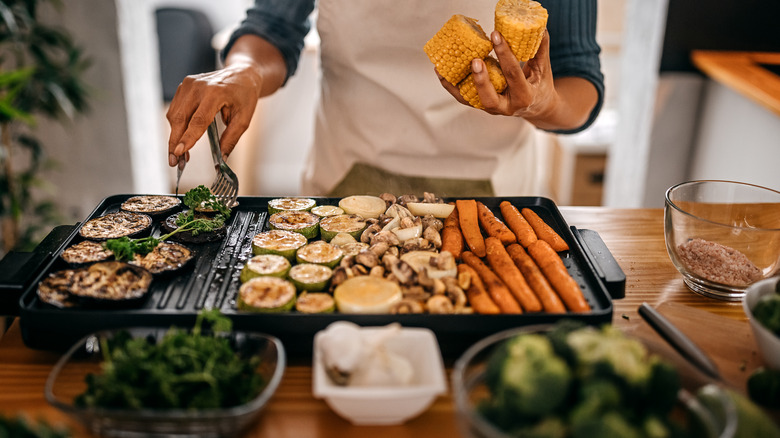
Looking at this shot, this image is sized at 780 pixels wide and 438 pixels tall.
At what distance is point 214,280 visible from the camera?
1556 mm

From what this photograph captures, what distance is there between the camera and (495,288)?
4.90ft

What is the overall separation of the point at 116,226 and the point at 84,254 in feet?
0.67

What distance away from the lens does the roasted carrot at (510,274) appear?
57.6 inches

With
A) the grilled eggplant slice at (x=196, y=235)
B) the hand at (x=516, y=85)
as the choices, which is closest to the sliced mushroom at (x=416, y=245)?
→ the hand at (x=516, y=85)

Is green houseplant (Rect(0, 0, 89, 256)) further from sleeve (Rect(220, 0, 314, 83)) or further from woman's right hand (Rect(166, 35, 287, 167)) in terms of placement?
woman's right hand (Rect(166, 35, 287, 167))

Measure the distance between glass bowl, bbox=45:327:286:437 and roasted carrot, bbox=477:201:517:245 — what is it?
32.8 inches

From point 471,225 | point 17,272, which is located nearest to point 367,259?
point 471,225

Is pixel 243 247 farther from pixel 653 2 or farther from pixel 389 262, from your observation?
pixel 653 2

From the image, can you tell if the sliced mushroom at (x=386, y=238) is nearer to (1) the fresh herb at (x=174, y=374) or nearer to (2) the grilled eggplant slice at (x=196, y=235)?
(2) the grilled eggplant slice at (x=196, y=235)

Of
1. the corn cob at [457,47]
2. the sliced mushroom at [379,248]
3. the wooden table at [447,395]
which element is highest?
the corn cob at [457,47]

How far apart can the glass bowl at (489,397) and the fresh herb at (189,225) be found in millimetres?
983

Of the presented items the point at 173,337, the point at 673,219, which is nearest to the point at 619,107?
the point at 673,219

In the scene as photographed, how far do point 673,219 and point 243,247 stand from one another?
125cm

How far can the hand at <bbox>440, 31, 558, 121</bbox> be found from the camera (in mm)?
1678
